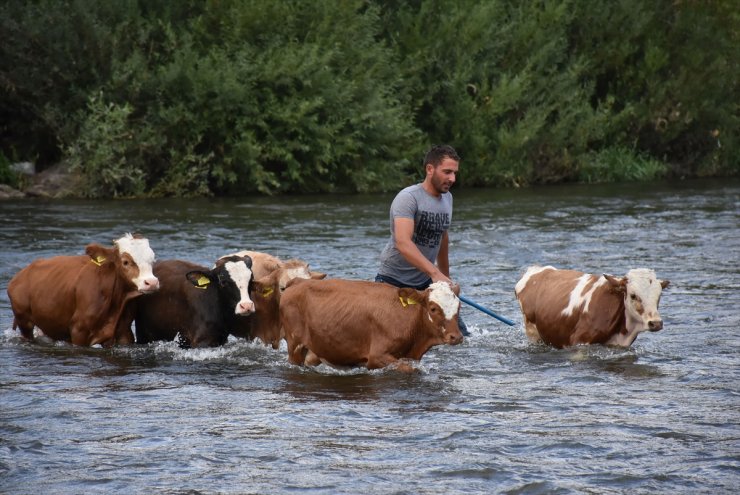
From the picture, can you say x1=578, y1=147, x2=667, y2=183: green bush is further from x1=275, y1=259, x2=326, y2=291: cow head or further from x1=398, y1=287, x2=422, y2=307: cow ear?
x1=398, y1=287, x2=422, y2=307: cow ear

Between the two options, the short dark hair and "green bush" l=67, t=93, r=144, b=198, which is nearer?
the short dark hair

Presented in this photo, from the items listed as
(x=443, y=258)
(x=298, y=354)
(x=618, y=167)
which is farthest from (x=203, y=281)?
(x=618, y=167)

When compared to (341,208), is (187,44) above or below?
above

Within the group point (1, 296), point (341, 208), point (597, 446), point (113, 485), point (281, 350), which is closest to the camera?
point (113, 485)

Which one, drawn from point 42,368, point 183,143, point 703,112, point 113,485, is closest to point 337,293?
point 42,368

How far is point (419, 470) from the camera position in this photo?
27.4 feet

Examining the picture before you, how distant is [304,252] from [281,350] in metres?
8.93

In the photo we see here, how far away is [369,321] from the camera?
11.1 metres

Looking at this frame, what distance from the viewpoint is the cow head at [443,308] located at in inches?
424

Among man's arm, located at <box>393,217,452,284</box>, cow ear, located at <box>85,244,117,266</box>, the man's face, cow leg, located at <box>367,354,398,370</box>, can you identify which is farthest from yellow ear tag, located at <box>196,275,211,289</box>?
the man's face

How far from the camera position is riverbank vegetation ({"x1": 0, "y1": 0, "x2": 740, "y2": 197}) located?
33.8 m

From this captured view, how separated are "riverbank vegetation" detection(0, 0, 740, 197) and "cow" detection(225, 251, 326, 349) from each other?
2027 centimetres

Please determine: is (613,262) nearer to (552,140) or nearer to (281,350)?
(281,350)

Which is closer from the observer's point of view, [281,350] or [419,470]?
[419,470]
